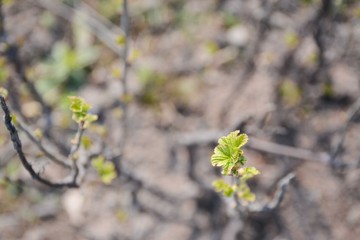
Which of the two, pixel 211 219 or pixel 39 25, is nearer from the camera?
pixel 211 219

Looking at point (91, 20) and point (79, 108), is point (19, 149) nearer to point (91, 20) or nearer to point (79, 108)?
point (79, 108)

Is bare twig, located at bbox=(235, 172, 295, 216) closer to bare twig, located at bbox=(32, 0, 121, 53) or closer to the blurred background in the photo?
the blurred background

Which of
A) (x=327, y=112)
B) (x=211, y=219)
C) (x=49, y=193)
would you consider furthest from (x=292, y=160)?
(x=49, y=193)

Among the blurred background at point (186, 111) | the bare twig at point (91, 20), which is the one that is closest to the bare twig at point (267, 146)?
the blurred background at point (186, 111)

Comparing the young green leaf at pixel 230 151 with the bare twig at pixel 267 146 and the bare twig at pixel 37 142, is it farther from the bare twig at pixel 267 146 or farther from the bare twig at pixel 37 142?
the bare twig at pixel 267 146

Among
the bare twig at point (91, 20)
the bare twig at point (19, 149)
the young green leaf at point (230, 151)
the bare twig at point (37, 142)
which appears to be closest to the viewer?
the young green leaf at point (230, 151)

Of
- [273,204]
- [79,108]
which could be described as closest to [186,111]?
[273,204]

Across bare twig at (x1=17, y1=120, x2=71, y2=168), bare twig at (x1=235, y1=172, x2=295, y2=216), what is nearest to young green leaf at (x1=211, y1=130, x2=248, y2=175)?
bare twig at (x1=235, y1=172, x2=295, y2=216)

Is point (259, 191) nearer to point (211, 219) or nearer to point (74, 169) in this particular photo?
point (211, 219)
